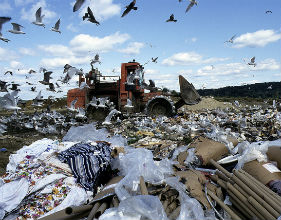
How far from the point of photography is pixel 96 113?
9875 millimetres

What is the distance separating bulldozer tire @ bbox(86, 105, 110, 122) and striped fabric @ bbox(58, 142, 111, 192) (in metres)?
6.62

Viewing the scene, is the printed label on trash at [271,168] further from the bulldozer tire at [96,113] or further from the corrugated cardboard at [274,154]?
the bulldozer tire at [96,113]

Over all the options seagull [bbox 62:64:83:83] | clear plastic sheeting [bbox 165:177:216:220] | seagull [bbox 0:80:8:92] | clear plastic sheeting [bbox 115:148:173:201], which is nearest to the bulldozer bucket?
seagull [bbox 62:64:83:83]

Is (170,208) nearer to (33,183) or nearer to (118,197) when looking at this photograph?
(118,197)

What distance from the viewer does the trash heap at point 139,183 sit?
2076 mm

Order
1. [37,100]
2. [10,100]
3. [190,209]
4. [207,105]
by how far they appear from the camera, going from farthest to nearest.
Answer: [207,105] → [37,100] → [10,100] → [190,209]

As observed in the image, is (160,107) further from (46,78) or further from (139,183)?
(139,183)

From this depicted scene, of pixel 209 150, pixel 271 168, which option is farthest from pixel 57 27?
pixel 271 168

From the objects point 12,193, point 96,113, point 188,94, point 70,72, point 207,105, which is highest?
point 70,72

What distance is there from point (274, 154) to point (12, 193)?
273 cm

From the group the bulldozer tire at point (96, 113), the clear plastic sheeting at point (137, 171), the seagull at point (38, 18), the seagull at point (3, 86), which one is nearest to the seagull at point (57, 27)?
the seagull at point (38, 18)

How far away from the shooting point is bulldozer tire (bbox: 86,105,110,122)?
9.84m

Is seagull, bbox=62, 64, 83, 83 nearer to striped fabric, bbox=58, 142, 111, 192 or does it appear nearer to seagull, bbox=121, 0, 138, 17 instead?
seagull, bbox=121, 0, 138, 17

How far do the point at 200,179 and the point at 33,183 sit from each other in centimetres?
168
